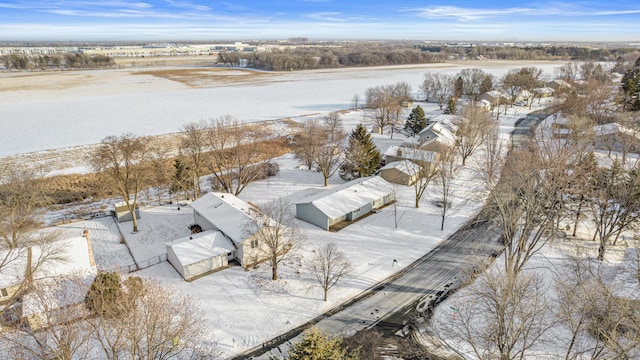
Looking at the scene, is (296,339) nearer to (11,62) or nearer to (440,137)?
(440,137)

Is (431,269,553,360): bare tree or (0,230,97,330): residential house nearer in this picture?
(431,269,553,360): bare tree

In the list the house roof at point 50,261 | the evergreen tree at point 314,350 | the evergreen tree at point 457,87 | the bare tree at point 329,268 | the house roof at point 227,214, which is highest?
the evergreen tree at point 457,87

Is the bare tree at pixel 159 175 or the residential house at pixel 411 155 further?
the bare tree at pixel 159 175

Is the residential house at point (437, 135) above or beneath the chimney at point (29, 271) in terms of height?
above

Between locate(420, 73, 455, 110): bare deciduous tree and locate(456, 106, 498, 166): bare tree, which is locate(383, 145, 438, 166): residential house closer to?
locate(456, 106, 498, 166): bare tree

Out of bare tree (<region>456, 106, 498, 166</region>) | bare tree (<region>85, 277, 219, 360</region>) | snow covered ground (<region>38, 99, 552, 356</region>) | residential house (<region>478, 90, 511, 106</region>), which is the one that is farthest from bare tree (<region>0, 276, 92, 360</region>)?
residential house (<region>478, 90, 511, 106</region>)

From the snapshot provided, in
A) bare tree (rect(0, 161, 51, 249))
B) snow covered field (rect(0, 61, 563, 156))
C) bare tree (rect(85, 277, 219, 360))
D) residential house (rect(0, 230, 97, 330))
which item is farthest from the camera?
snow covered field (rect(0, 61, 563, 156))

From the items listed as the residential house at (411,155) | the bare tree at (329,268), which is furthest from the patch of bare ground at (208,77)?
the bare tree at (329,268)

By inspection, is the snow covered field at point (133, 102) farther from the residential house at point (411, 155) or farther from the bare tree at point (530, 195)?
the bare tree at point (530, 195)

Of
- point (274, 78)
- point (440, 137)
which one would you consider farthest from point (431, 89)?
point (274, 78)
